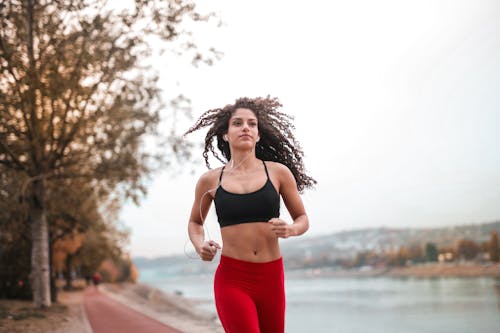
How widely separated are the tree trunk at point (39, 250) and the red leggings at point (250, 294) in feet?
46.5

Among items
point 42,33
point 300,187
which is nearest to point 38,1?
point 42,33

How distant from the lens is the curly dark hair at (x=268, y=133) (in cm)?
398

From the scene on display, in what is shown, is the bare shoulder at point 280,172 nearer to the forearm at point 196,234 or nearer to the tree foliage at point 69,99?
the forearm at point 196,234

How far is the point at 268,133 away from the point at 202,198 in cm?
70

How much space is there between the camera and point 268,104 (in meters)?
4.07

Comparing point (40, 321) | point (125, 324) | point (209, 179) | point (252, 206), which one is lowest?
point (125, 324)

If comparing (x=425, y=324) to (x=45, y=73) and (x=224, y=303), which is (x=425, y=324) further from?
(x=224, y=303)

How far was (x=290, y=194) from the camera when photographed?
366cm

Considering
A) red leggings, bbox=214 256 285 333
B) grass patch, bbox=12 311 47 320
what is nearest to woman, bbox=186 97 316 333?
red leggings, bbox=214 256 285 333

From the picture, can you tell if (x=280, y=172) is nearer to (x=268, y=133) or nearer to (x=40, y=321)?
(x=268, y=133)

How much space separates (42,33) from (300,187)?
41.0ft

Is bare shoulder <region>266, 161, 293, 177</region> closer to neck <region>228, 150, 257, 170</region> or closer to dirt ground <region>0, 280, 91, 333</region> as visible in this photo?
neck <region>228, 150, 257, 170</region>

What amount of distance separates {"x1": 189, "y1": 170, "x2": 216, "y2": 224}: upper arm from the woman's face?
0.31m

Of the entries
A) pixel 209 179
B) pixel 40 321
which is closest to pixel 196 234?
pixel 209 179
